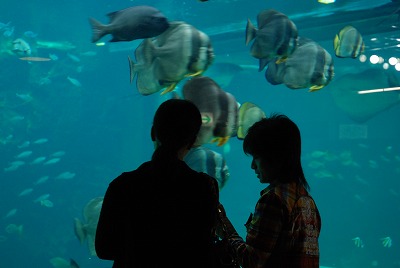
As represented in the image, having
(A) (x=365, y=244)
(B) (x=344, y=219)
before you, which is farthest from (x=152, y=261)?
(B) (x=344, y=219)

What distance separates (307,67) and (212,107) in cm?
145

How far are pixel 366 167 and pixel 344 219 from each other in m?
12.2

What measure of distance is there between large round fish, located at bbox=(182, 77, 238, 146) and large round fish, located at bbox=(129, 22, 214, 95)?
15 cm

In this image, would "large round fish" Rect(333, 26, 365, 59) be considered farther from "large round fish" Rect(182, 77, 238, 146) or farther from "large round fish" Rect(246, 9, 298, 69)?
"large round fish" Rect(182, 77, 238, 146)

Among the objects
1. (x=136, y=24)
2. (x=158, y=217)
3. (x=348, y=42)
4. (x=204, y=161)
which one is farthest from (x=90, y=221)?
(x=348, y=42)

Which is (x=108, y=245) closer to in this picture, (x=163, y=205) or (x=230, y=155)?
(x=163, y=205)

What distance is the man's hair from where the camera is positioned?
6.41 feet

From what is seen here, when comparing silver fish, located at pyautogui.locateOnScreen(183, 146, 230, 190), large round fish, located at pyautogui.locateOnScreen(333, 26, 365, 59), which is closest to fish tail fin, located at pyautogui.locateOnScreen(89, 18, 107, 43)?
silver fish, located at pyautogui.locateOnScreen(183, 146, 230, 190)

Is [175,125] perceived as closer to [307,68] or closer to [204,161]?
[204,161]

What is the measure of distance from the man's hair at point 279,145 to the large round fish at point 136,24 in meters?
1.28

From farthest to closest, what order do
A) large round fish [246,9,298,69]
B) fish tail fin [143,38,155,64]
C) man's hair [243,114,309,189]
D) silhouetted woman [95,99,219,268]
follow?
large round fish [246,9,298,69] < fish tail fin [143,38,155,64] < man's hair [243,114,309,189] < silhouetted woman [95,99,219,268]

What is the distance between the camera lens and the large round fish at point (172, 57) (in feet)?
9.28

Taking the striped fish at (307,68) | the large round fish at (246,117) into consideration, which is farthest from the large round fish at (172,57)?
the striped fish at (307,68)

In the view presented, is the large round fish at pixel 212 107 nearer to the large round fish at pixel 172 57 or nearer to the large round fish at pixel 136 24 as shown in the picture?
the large round fish at pixel 172 57
